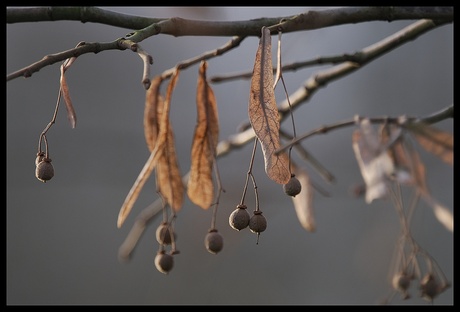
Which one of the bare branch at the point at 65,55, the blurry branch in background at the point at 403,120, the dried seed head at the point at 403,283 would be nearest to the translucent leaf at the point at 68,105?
the bare branch at the point at 65,55

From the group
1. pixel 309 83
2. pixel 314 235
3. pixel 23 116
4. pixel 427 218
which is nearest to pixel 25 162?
pixel 23 116

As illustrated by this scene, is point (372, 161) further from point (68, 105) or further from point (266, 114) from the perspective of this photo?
point (68, 105)

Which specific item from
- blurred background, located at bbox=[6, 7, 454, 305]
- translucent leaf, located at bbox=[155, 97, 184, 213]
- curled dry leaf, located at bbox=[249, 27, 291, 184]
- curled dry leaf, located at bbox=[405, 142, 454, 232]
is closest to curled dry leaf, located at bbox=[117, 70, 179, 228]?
translucent leaf, located at bbox=[155, 97, 184, 213]

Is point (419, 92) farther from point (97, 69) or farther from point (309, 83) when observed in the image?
point (309, 83)

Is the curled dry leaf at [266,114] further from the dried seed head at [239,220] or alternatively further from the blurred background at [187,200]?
the blurred background at [187,200]

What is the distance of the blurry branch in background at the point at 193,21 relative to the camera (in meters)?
0.82

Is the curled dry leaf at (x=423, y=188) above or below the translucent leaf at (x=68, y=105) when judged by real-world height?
below

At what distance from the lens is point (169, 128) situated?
3.36ft

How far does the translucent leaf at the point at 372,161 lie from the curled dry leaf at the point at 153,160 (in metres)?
0.34

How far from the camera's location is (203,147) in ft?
3.43

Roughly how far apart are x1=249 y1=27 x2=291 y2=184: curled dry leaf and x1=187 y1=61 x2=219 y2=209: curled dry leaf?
0.74 feet

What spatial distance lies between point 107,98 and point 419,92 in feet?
7.77

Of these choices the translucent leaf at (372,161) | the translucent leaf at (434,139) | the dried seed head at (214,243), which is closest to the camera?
the dried seed head at (214,243)

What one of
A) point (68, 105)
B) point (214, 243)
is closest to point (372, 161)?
point (214, 243)
